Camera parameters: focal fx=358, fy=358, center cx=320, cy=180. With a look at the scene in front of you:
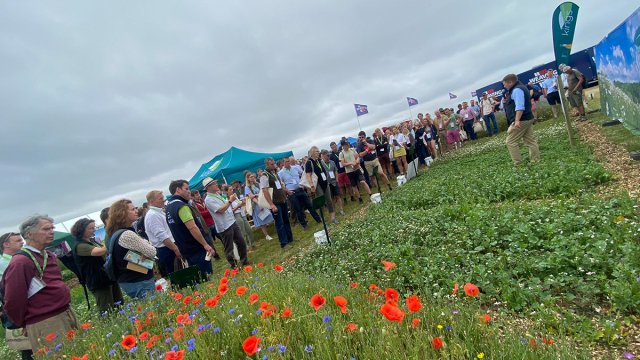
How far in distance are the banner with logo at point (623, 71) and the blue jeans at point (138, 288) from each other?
395 inches

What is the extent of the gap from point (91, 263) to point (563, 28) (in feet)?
37.0

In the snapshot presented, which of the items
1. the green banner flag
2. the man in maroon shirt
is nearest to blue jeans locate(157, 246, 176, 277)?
the man in maroon shirt

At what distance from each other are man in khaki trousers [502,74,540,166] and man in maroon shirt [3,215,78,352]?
29.6ft

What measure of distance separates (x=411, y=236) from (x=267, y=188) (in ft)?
15.1

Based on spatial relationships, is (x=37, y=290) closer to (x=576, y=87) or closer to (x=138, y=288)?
(x=138, y=288)

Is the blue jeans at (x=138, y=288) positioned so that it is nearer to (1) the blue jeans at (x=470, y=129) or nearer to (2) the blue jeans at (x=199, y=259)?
(2) the blue jeans at (x=199, y=259)

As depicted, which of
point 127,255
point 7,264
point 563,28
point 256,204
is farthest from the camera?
point 256,204

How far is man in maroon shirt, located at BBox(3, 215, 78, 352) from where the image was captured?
3.70 metres

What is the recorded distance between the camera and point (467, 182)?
8.45m

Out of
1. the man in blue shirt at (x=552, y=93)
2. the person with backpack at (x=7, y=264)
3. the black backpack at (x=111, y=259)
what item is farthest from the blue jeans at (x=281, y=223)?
the man in blue shirt at (x=552, y=93)

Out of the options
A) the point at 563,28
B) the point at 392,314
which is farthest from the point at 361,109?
the point at 392,314

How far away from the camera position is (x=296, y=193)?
34.5 ft

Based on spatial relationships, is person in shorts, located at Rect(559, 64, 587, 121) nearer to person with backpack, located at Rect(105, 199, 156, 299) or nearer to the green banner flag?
the green banner flag

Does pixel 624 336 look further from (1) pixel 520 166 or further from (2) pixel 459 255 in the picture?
(1) pixel 520 166
